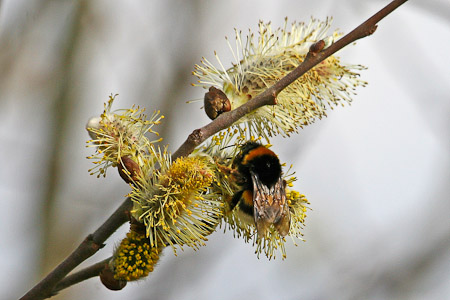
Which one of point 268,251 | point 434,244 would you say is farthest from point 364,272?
point 268,251

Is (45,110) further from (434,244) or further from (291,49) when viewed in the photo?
(434,244)

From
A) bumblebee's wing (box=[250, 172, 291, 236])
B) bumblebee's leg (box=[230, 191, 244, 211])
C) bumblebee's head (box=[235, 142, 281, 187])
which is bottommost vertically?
bumblebee's wing (box=[250, 172, 291, 236])

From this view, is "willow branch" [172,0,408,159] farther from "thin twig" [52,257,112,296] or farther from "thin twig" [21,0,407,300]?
"thin twig" [52,257,112,296]

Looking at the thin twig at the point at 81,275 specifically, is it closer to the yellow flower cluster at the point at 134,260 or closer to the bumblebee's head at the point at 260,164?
the yellow flower cluster at the point at 134,260

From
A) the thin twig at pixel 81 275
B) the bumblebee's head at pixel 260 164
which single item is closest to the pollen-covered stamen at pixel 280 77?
the bumblebee's head at pixel 260 164

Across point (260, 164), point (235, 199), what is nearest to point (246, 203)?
point (235, 199)

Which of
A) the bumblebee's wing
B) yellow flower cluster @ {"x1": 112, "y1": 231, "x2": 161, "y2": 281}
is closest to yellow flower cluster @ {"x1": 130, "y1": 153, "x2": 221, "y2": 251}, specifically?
yellow flower cluster @ {"x1": 112, "y1": 231, "x2": 161, "y2": 281}
